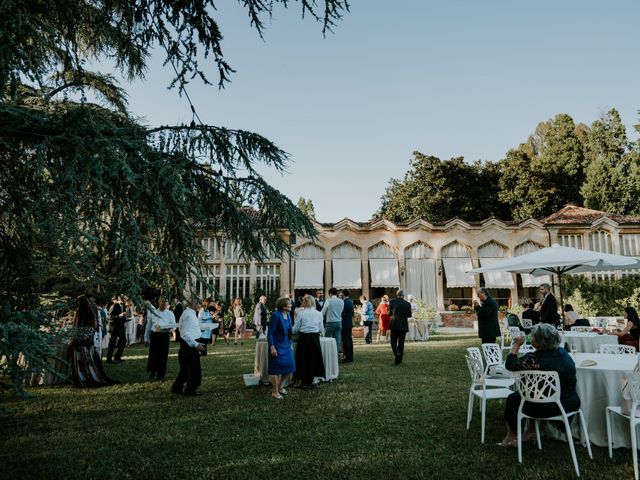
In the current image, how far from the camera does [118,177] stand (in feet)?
11.0

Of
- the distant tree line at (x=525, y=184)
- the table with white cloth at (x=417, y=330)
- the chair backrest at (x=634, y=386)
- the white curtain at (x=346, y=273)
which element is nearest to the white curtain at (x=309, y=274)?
the white curtain at (x=346, y=273)

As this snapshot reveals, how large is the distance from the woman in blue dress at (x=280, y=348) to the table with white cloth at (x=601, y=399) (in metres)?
4.20

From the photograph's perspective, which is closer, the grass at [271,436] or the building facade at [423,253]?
the grass at [271,436]

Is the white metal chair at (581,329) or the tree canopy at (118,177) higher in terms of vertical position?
the tree canopy at (118,177)

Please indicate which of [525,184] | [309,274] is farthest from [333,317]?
[525,184]

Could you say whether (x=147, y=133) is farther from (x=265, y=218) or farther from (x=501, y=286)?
(x=501, y=286)

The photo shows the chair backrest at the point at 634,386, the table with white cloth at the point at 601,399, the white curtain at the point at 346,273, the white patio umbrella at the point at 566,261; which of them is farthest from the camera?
the white curtain at the point at 346,273

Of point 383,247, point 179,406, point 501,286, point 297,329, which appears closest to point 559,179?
point 501,286

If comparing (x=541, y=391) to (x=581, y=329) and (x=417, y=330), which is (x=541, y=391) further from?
(x=417, y=330)

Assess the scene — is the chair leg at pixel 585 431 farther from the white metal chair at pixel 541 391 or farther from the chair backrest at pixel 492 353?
the chair backrest at pixel 492 353

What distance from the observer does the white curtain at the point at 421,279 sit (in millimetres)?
24672

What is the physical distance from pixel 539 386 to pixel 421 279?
2066 centimetres

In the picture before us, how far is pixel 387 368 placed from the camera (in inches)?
388

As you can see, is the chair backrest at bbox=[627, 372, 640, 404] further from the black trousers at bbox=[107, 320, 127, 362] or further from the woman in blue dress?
the black trousers at bbox=[107, 320, 127, 362]
